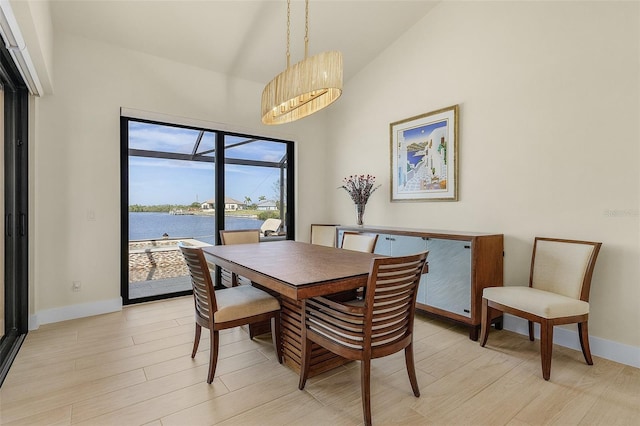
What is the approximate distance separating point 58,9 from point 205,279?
9.71 feet

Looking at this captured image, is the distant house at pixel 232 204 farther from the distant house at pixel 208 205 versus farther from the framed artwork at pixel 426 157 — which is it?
the framed artwork at pixel 426 157

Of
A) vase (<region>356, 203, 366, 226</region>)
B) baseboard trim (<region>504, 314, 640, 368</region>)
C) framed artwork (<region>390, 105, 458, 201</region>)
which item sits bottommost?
baseboard trim (<region>504, 314, 640, 368</region>)

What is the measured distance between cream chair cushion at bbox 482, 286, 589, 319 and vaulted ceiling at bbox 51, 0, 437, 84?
10.3ft

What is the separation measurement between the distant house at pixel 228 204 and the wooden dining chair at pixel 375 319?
9.21ft

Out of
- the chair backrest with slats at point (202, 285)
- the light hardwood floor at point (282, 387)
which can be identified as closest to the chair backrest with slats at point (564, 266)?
the light hardwood floor at point (282, 387)

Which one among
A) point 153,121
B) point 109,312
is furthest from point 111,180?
point 109,312

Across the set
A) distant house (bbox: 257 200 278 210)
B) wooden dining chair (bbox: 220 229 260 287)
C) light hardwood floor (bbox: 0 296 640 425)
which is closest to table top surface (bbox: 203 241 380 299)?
wooden dining chair (bbox: 220 229 260 287)

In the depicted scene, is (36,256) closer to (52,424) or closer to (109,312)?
(109,312)

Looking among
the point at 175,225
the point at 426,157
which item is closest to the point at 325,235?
the point at 426,157

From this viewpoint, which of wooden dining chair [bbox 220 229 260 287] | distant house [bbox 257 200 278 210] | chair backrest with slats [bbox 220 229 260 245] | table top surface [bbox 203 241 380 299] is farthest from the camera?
distant house [bbox 257 200 278 210]

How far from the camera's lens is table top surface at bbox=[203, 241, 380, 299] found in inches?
69.1

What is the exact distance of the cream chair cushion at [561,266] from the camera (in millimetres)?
2438

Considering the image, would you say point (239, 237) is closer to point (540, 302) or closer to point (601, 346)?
point (540, 302)

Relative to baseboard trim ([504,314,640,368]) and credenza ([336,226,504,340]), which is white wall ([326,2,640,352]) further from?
credenza ([336,226,504,340])
